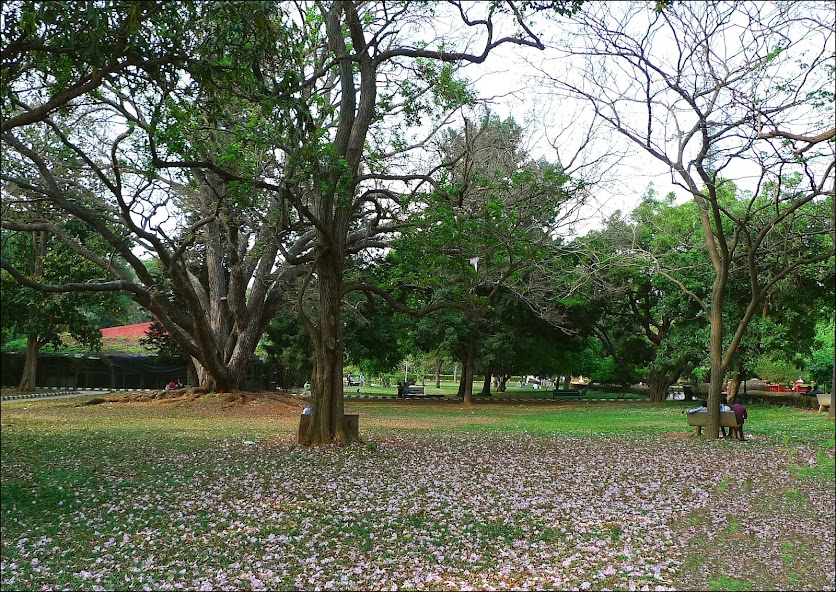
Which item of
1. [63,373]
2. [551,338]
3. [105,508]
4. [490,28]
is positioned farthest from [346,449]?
[551,338]

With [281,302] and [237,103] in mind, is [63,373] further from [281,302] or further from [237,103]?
[237,103]

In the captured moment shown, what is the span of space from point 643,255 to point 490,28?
785cm

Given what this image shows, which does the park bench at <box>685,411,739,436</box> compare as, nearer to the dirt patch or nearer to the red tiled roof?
the dirt patch

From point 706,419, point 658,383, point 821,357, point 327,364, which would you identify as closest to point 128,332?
point 658,383

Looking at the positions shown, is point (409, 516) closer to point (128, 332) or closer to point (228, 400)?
point (228, 400)

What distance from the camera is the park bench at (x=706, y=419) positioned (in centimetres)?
1628

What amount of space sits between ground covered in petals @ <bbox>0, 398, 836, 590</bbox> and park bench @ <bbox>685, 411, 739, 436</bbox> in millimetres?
1577

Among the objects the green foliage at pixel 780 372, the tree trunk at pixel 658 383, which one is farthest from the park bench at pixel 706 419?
the tree trunk at pixel 658 383

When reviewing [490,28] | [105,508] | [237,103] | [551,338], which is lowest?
[105,508]

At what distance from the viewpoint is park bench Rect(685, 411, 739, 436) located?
53.4 feet

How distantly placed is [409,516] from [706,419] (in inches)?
436

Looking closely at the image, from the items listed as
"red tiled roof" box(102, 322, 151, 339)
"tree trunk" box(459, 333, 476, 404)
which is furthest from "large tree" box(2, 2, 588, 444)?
"red tiled roof" box(102, 322, 151, 339)

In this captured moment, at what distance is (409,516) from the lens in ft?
26.9

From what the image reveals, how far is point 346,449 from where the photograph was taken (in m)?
13.6
